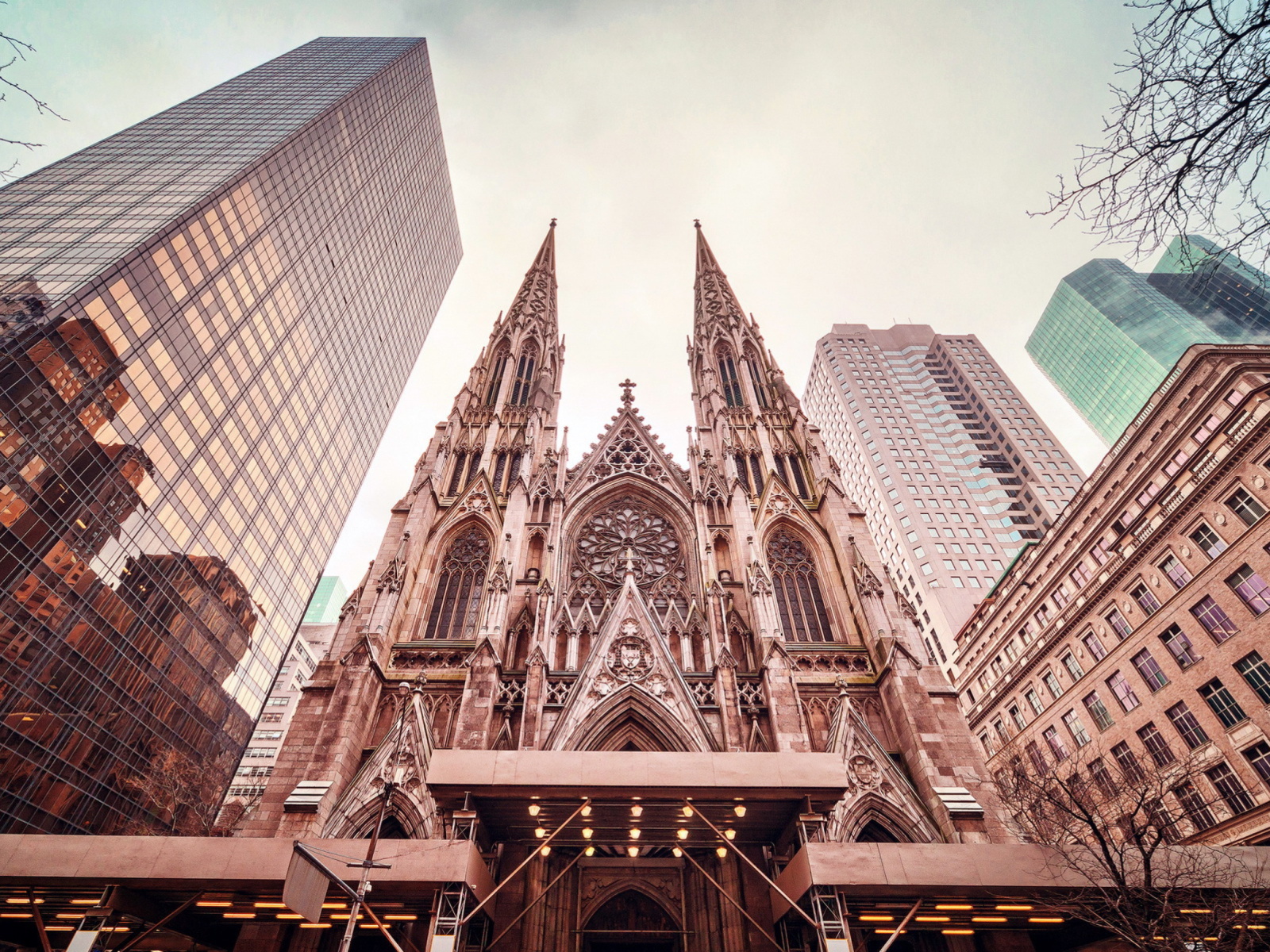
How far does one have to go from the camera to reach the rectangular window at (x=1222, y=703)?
24406mm

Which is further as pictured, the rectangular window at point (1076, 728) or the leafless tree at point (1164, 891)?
the rectangular window at point (1076, 728)

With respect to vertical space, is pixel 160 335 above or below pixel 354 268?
below

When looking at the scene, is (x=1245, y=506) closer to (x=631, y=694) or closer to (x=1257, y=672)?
(x=1257, y=672)

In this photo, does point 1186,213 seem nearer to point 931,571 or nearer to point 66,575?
point 66,575

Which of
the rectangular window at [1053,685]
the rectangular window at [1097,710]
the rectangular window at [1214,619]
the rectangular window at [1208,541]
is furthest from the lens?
the rectangular window at [1053,685]

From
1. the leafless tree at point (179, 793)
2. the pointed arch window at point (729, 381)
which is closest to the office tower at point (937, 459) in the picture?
the pointed arch window at point (729, 381)

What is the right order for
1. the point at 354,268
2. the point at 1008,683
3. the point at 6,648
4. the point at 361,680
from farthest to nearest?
the point at 354,268 < the point at 1008,683 < the point at 6,648 < the point at 361,680

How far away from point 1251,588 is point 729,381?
980 inches

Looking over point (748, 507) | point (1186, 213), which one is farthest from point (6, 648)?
point (1186, 213)

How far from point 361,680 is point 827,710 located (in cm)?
1509

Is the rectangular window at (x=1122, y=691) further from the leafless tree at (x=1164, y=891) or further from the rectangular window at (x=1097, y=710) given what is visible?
the leafless tree at (x=1164, y=891)

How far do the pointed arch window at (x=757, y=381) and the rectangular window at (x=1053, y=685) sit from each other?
23.6m

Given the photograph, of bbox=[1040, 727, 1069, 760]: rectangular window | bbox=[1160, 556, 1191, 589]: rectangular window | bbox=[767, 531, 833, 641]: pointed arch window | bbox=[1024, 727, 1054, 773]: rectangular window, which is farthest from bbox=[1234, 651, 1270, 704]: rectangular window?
bbox=[767, 531, 833, 641]: pointed arch window

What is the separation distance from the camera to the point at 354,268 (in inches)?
2280
